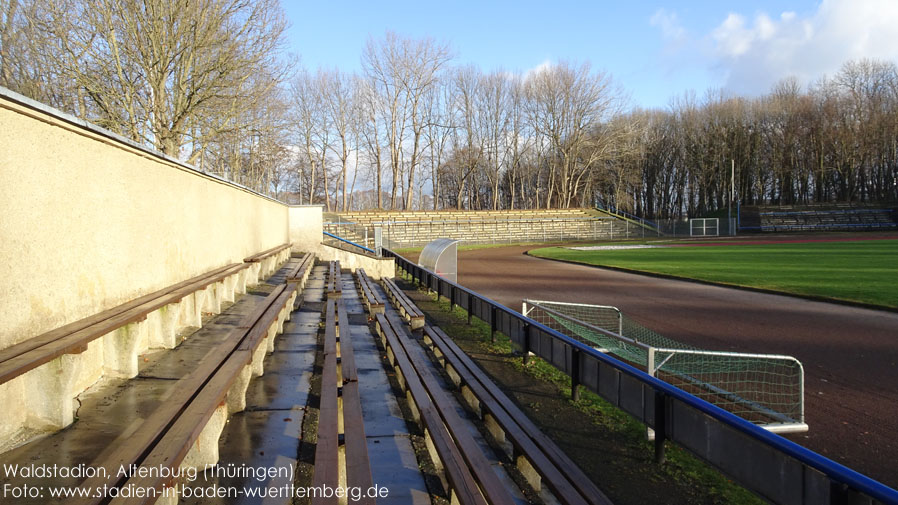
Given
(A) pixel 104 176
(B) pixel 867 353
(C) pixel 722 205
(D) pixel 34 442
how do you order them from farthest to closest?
(C) pixel 722 205, (B) pixel 867 353, (A) pixel 104 176, (D) pixel 34 442

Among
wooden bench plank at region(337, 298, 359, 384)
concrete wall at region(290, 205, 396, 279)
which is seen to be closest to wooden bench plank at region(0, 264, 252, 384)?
wooden bench plank at region(337, 298, 359, 384)

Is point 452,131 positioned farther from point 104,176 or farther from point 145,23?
point 104,176

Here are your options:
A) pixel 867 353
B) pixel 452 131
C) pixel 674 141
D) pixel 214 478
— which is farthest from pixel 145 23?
pixel 674 141

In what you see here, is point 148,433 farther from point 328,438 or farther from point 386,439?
point 386,439

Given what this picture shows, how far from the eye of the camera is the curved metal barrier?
2.36m

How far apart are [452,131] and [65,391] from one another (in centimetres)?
6243

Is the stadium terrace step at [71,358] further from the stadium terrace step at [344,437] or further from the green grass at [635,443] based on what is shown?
the green grass at [635,443]

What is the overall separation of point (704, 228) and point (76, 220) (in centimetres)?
5804

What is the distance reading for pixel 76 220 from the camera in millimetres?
3885

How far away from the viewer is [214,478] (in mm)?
3170

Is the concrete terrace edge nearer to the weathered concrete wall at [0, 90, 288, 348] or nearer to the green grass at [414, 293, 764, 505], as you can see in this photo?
the weathered concrete wall at [0, 90, 288, 348]

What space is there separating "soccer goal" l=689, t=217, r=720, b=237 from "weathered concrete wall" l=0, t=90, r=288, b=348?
55.6m

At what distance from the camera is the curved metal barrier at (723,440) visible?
7.75ft

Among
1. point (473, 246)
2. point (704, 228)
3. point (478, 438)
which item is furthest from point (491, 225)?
point (478, 438)
